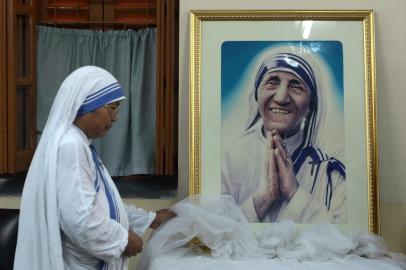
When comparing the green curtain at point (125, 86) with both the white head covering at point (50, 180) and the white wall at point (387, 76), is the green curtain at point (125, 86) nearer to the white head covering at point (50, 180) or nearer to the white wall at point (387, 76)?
the white wall at point (387, 76)

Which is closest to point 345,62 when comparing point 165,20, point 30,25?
point 165,20

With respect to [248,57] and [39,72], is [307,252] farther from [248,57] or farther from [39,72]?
[39,72]

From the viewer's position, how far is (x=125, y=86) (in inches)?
116

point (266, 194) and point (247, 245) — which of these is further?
point (266, 194)

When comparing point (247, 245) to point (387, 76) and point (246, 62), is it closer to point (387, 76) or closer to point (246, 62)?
point (246, 62)

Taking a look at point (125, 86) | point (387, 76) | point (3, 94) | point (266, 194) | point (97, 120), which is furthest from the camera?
→ point (125, 86)

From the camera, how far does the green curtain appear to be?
2.95m

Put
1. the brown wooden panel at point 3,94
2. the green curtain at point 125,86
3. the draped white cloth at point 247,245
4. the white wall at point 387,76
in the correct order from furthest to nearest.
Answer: the green curtain at point 125,86
the brown wooden panel at point 3,94
the white wall at point 387,76
the draped white cloth at point 247,245

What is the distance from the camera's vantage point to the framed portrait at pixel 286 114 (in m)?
2.31

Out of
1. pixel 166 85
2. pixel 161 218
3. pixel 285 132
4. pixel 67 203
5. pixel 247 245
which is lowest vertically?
pixel 247 245

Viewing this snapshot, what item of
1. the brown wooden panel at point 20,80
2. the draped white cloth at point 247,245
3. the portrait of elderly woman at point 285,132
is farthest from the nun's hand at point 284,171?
the brown wooden panel at point 20,80

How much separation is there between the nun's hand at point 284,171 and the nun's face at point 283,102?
0.05 m

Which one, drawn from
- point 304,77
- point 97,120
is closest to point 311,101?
point 304,77

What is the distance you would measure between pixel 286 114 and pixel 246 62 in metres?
0.29
